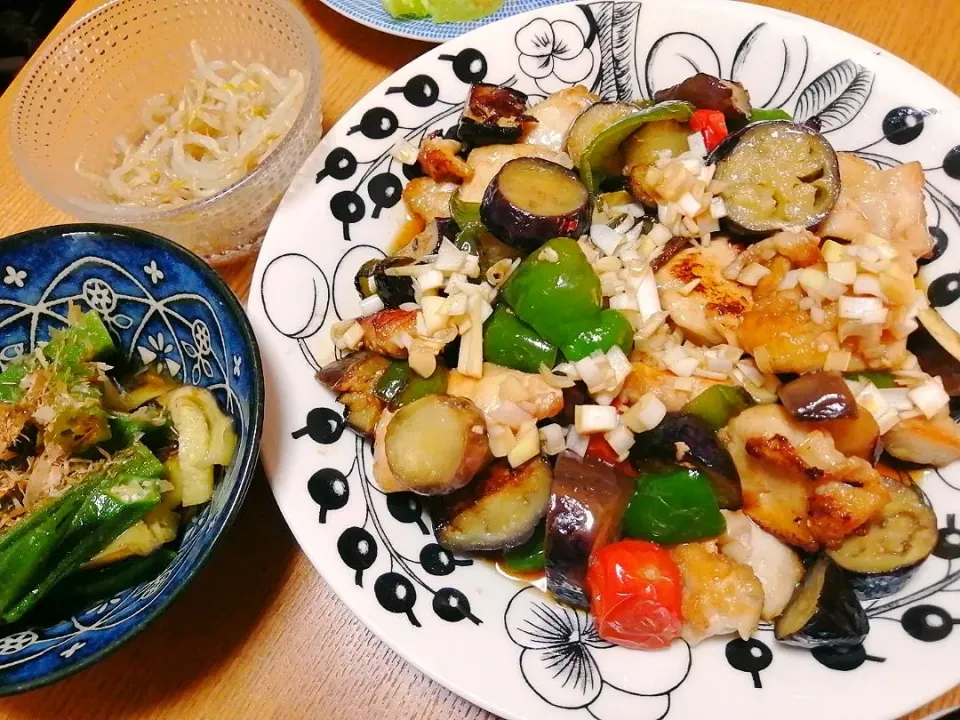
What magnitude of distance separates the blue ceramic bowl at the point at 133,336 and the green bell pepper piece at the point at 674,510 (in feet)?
2.93

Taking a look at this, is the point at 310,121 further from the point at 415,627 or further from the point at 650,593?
the point at 650,593

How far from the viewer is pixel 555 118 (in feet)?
6.99

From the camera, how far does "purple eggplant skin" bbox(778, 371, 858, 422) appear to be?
5.10 ft

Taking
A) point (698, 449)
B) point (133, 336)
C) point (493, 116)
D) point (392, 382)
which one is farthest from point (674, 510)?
point (133, 336)

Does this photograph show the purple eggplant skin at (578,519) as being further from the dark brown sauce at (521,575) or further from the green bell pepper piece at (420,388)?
the green bell pepper piece at (420,388)

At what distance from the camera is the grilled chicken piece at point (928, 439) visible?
1673 mm

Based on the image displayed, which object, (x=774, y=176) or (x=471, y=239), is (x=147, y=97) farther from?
(x=774, y=176)

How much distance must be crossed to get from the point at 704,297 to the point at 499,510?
764 mm

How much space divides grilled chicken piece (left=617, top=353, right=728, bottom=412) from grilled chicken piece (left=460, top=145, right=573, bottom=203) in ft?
2.19

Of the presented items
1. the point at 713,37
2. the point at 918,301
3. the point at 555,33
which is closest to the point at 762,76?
the point at 713,37

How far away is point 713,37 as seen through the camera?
2133 millimetres

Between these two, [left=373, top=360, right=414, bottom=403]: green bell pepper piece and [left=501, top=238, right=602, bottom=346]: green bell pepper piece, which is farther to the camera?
[left=373, top=360, right=414, bottom=403]: green bell pepper piece

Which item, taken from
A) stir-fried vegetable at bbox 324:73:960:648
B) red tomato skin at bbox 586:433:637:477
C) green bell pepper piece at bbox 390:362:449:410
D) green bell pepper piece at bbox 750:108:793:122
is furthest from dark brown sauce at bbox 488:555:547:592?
green bell pepper piece at bbox 750:108:793:122

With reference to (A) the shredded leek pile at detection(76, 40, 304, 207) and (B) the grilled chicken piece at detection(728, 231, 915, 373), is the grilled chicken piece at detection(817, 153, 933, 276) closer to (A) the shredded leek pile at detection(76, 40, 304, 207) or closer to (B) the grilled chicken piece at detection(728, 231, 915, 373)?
(B) the grilled chicken piece at detection(728, 231, 915, 373)
